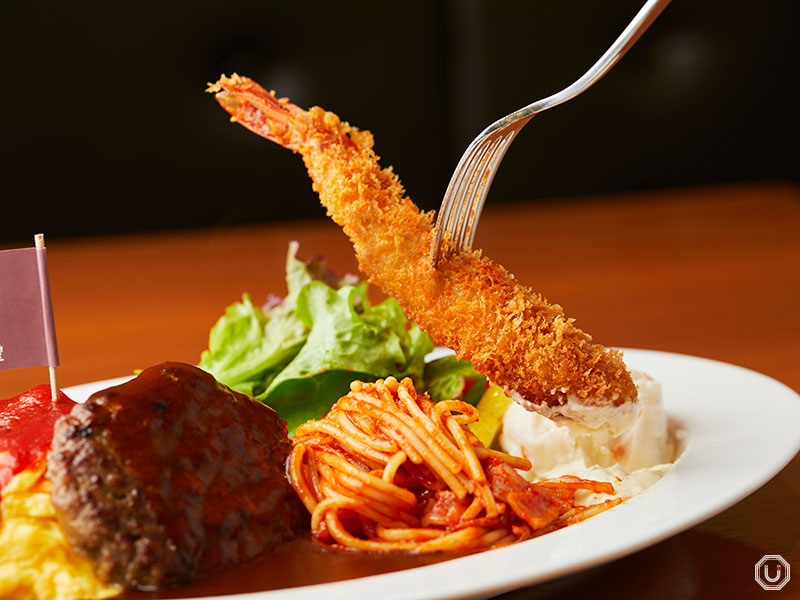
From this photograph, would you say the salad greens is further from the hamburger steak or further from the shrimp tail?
the hamburger steak

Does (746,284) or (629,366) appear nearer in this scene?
(629,366)

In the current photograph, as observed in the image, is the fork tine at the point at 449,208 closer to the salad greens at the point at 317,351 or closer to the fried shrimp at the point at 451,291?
the fried shrimp at the point at 451,291

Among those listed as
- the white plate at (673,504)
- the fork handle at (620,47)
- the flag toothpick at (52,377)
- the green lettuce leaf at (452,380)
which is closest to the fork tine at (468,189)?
the fork handle at (620,47)

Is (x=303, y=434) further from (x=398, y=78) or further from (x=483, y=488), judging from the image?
(x=398, y=78)

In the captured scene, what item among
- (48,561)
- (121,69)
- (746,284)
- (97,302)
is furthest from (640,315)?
(121,69)

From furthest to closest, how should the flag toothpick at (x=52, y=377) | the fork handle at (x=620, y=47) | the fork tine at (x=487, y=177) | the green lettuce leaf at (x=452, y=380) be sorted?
the green lettuce leaf at (x=452, y=380) → the fork tine at (x=487, y=177) → the flag toothpick at (x=52, y=377) → the fork handle at (x=620, y=47)

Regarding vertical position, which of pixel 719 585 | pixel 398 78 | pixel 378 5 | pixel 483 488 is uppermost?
pixel 378 5

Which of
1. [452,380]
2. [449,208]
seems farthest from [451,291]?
[452,380]
